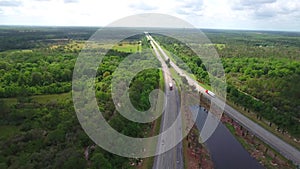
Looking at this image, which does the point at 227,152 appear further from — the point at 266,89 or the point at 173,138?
the point at 266,89

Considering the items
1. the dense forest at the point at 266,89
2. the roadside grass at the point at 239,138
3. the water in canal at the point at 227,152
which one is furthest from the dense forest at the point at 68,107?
the water in canal at the point at 227,152

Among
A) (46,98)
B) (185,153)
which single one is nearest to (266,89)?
(185,153)

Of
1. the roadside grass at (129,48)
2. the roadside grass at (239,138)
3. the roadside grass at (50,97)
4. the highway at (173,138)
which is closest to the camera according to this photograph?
the highway at (173,138)

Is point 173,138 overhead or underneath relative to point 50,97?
underneath

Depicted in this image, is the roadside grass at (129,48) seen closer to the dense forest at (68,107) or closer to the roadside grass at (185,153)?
the dense forest at (68,107)

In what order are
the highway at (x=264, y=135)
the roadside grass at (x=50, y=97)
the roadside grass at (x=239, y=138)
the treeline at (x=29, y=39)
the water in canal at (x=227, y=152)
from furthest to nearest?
the treeline at (x=29, y=39) < the roadside grass at (x=50, y=97) < the roadside grass at (x=239, y=138) < the highway at (x=264, y=135) < the water in canal at (x=227, y=152)

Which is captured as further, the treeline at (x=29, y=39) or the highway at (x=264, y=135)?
the treeline at (x=29, y=39)

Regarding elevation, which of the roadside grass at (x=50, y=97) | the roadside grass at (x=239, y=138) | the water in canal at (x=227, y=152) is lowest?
the water in canal at (x=227, y=152)

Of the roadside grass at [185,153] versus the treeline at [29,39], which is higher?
the treeline at [29,39]

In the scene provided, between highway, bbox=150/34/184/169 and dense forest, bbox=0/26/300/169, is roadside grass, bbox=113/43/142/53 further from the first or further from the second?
highway, bbox=150/34/184/169
